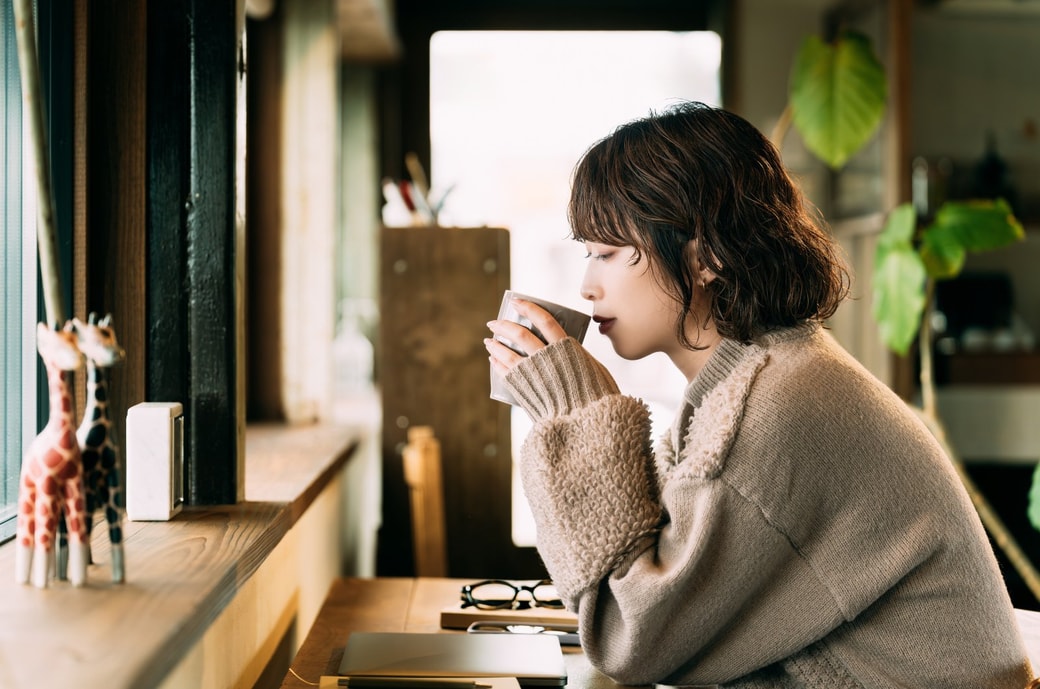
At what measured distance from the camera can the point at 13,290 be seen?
1.15 m

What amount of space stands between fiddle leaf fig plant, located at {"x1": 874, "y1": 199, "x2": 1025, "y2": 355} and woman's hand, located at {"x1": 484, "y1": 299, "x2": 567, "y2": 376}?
177cm

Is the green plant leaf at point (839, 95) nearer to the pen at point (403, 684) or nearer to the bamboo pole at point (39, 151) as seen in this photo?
the pen at point (403, 684)

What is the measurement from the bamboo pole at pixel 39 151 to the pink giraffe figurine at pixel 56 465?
5 centimetres

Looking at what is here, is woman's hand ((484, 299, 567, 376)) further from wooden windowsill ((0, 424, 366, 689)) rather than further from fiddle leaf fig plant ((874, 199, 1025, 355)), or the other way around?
fiddle leaf fig plant ((874, 199, 1025, 355))

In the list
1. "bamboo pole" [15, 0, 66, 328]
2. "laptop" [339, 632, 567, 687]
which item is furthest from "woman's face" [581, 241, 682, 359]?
"bamboo pole" [15, 0, 66, 328]

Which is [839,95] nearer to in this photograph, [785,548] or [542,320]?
[542,320]

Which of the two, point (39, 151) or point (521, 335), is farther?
point (521, 335)

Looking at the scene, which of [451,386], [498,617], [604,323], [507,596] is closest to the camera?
[604,323]

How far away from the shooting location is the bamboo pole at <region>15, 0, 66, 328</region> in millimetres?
874

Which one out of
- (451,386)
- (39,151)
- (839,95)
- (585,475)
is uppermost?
(839,95)

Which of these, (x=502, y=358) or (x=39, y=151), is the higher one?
(x=39, y=151)

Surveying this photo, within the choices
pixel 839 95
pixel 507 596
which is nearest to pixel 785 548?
pixel 507 596

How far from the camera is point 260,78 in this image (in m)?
2.63

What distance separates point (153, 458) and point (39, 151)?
0.42 m
